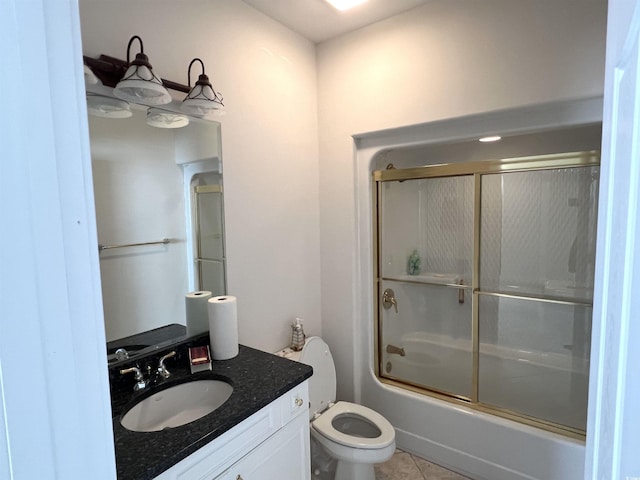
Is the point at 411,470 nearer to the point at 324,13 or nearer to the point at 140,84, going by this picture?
the point at 140,84

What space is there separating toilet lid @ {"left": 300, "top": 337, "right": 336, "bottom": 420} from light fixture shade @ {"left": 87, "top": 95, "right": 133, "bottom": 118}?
1531mm

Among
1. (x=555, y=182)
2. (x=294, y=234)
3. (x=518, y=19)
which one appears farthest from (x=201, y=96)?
(x=555, y=182)

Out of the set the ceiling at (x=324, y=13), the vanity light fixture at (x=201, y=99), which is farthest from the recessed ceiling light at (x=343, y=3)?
the vanity light fixture at (x=201, y=99)

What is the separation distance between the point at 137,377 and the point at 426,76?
6.95ft

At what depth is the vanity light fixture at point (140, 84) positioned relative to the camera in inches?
49.8

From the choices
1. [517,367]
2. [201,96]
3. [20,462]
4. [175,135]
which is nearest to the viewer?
[20,462]

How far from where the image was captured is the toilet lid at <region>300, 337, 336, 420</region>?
202 cm

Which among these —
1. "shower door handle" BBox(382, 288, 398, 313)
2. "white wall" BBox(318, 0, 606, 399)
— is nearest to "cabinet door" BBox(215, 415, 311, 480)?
"white wall" BBox(318, 0, 606, 399)

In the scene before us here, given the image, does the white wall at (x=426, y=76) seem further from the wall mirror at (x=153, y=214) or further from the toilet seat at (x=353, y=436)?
the wall mirror at (x=153, y=214)

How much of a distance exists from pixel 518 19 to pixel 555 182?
3.43 feet

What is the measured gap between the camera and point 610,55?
551 mm

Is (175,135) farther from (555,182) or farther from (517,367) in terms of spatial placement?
(517,367)

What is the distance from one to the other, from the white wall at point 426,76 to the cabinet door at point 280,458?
3.00ft

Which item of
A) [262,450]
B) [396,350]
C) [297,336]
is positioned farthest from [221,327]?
[396,350]
